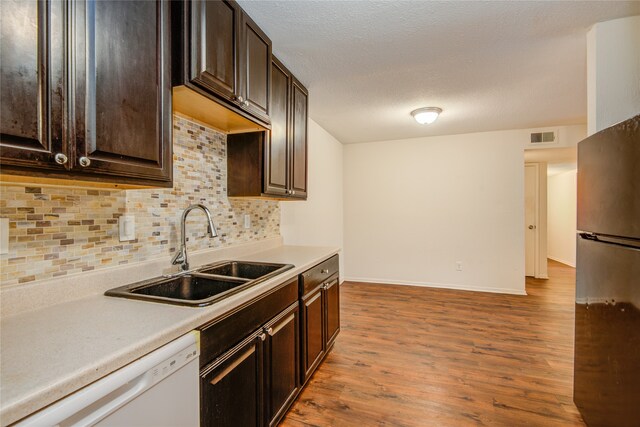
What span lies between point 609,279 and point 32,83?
2331mm

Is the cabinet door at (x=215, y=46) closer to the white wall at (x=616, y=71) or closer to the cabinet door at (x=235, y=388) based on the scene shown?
the cabinet door at (x=235, y=388)

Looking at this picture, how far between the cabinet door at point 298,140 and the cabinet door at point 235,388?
54.3 inches

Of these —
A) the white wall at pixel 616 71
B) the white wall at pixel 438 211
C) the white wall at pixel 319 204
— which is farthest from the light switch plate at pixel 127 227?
the white wall at pixel 438 211

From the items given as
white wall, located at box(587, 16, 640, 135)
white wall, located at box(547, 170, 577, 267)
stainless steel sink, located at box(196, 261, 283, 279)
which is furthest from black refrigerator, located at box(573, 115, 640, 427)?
white wall, located at box(547, 170, 577, 267)

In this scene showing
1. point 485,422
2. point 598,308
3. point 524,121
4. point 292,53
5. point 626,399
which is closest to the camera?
point 626,399

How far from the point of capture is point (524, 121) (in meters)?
3.88

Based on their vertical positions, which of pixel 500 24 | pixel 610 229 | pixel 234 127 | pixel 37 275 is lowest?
pixel 37 275

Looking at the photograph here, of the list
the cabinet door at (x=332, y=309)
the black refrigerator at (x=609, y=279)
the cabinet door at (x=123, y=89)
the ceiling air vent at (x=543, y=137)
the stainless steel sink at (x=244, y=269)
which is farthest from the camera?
the ceiling air vent at (x=543, y=137)

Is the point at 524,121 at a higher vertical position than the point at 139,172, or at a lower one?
higher

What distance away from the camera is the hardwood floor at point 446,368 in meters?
1.85

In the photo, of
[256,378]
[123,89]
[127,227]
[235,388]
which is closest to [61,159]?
[123,89]

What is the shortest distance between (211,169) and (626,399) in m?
2.43

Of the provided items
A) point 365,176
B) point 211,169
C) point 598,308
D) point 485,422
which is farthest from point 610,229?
point 365,176

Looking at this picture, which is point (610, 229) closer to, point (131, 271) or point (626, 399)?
point (626, 399)
